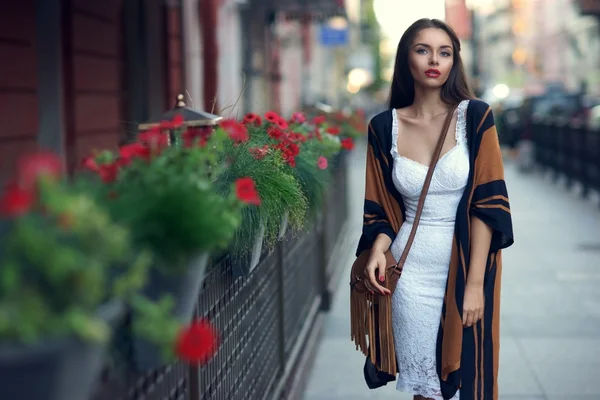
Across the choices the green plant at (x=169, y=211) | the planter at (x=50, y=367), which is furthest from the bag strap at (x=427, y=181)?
the planter at (x=50, y=367)

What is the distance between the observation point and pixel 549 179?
70.5ft

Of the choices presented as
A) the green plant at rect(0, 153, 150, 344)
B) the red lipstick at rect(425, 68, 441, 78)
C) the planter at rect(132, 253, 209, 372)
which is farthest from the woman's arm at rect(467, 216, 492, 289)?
the green plant at rect(0, 153, 150, 344)

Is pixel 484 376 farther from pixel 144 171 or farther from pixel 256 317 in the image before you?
pixel 144 171

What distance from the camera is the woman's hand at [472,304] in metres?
3.38

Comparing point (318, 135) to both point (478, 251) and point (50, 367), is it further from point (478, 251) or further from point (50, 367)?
point (50, 367)

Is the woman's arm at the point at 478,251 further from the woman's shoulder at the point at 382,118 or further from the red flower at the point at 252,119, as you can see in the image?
the red flower at the point at 252,119

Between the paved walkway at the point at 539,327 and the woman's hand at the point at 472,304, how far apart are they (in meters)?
2.26

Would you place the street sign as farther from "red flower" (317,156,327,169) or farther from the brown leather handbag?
the brown leather handbag

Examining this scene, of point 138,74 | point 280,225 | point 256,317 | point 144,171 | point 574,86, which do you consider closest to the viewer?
point 144,171

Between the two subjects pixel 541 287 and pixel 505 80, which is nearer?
pixel 541 287

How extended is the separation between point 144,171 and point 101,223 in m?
0.57

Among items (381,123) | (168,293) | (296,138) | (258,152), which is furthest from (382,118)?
(168,293)

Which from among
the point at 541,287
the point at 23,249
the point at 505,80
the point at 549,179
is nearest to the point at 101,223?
the point at 23,249

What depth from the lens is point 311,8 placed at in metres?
17.7
